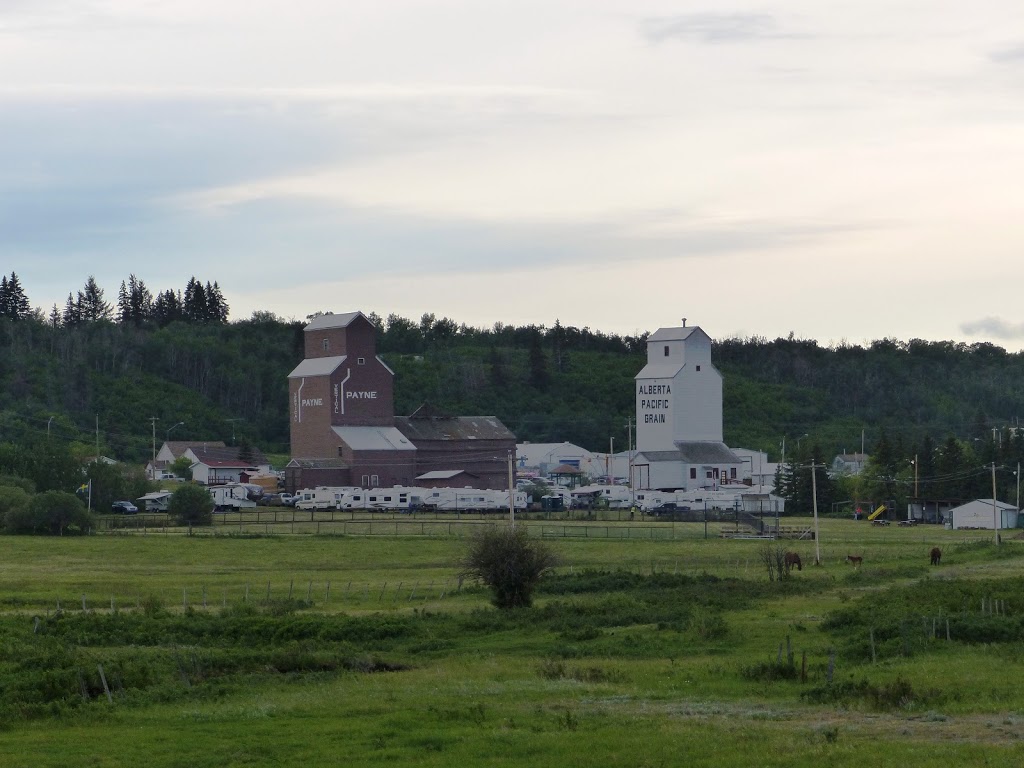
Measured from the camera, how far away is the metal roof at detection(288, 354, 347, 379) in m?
112

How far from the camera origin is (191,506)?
8444cm

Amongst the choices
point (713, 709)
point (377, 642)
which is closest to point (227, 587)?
point (377, 642)

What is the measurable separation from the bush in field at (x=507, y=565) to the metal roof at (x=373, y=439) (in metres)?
66.8

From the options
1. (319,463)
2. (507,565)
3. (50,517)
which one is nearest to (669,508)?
(319,463)

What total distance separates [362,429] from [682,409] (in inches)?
1074

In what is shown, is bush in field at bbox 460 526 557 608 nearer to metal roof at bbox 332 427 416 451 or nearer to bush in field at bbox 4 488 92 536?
bush in field at bbox 4 488 92 536

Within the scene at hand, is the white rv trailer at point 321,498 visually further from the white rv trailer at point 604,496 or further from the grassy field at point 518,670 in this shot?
the grassy field at point 518,670

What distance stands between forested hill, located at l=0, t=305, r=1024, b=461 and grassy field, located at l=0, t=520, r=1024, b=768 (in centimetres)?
8252

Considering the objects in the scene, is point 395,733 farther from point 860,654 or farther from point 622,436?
point 622,436

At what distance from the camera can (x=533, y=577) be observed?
136 feet

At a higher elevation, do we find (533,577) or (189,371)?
(189,371)

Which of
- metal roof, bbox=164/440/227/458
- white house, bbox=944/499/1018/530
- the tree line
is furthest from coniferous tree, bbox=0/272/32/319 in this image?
white house, bbox=944/499/1018/530

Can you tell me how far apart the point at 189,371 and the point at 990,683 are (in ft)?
449

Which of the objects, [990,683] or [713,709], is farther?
[990,683]
